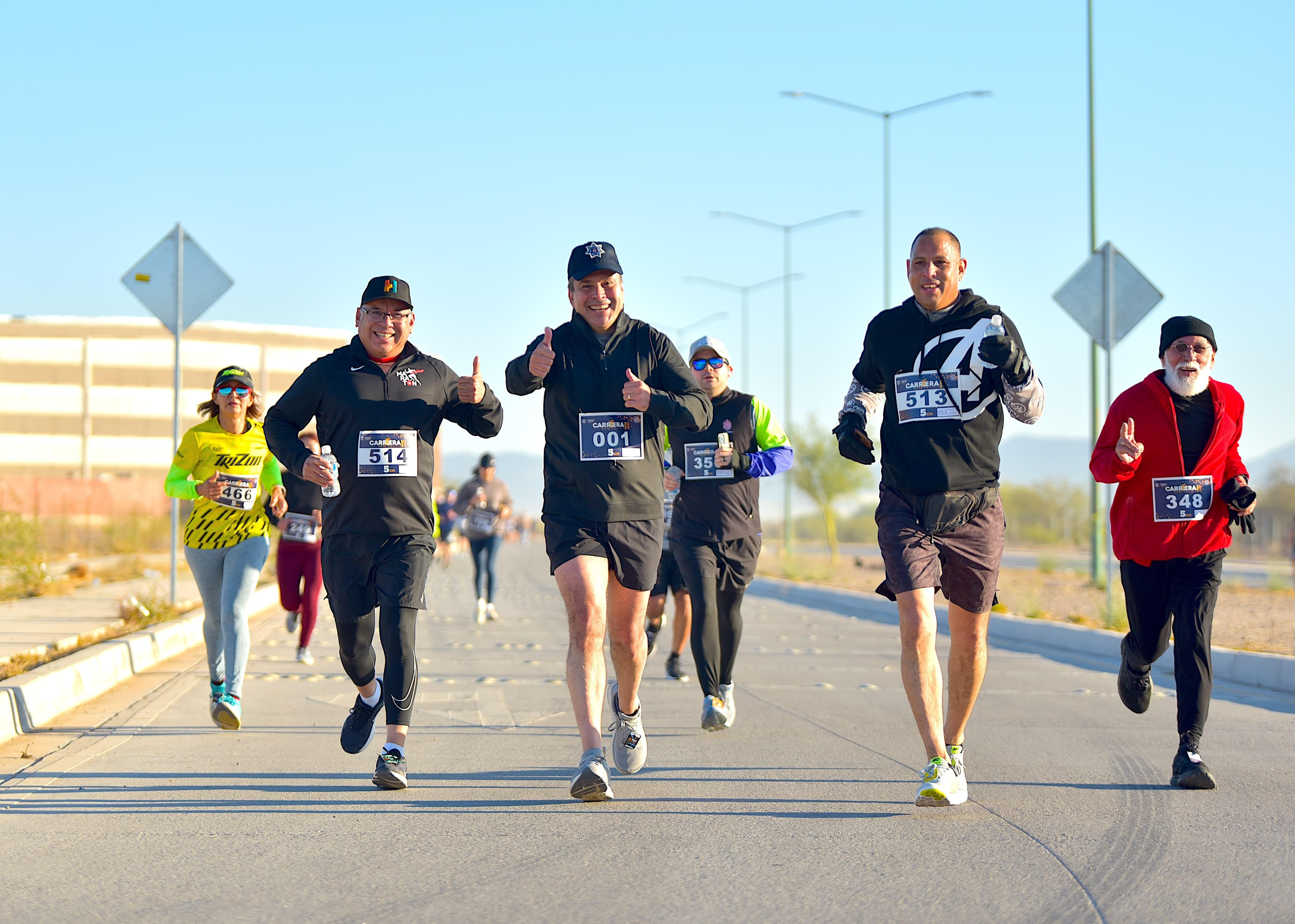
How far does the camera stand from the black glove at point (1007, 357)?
5.84 m

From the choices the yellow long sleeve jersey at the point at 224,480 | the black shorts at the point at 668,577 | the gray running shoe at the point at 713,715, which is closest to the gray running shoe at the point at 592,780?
the gray running shoe at the point at 713,715

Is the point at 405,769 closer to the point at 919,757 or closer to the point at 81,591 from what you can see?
the point at 919,757

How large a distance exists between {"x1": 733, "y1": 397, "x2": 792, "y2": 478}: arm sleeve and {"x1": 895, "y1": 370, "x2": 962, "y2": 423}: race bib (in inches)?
84.7

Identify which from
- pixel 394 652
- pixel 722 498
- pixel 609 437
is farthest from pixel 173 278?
pixel 609 437

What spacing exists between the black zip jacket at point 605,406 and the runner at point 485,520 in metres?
10.8

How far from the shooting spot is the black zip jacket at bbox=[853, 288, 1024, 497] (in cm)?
610

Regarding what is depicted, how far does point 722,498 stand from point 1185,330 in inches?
110

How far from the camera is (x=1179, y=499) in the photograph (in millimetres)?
6684

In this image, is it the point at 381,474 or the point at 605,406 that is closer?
the point at 605,406

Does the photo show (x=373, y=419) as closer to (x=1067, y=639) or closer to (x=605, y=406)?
(x=605, y=406)

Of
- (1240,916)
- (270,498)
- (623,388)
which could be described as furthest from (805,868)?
(270,498)

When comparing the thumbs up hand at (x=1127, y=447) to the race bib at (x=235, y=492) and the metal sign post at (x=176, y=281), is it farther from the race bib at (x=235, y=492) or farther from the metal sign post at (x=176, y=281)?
the metal sign post at (x=176, y=281)

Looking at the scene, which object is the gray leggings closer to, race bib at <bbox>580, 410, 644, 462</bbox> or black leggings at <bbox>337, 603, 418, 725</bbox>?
black leggings at <bbox>337, 603, 418, 725</bbox>

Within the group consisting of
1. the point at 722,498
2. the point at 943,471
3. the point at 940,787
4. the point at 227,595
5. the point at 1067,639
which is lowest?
the point at 1067,639
